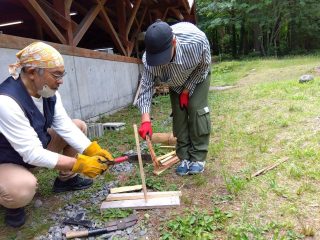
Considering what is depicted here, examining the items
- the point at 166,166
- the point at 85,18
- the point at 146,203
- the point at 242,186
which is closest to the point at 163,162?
the point at 166,166

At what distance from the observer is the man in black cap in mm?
2824

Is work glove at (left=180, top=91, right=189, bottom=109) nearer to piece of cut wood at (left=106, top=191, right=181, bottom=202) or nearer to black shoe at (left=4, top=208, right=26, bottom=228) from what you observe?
piece of cut wood at (left=106, top=191, right=181, bottom=202)

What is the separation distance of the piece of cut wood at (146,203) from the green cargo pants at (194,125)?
2.36 feet

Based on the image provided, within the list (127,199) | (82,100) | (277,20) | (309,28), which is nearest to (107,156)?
(127,199)

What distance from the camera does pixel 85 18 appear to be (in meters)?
6.56

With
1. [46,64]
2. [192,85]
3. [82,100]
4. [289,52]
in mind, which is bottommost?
[289,52]

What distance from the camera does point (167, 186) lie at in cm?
329

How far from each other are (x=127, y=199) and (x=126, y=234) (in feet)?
1.68

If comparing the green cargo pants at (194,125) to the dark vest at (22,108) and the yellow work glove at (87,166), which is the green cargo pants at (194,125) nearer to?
the yellow work glove at (87,166)

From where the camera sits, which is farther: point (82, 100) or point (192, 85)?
point (82, 100)

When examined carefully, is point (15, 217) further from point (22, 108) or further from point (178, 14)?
point (178, 14)

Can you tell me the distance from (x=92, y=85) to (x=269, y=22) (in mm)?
16719

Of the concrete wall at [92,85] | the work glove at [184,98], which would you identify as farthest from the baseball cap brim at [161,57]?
the concrete wall at [92,85]

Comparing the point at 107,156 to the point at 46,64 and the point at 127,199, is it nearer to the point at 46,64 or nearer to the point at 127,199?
the point at 127,199
